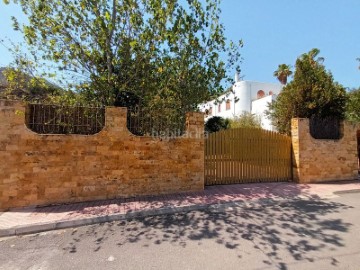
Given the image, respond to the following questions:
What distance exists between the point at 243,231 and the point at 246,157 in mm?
4493

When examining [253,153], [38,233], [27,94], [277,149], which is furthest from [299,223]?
[27,94]

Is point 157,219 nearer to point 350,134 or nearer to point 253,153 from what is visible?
point 253,153

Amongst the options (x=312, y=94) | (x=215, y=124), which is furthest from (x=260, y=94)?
(x=312, y=94)

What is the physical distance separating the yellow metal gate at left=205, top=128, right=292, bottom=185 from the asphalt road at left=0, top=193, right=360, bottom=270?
284 centimetres

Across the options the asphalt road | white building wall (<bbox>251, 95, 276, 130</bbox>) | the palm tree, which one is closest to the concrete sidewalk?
the asphalt road

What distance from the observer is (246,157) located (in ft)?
28.2

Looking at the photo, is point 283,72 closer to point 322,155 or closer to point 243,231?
point 322,155

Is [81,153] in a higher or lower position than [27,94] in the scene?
lower

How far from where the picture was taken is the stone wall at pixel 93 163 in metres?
5.64

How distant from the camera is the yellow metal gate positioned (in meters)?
8.16

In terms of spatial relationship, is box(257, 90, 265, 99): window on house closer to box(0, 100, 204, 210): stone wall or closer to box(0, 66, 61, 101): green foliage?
box(0, 100, 204, 210): stone wall

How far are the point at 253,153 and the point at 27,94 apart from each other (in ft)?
28.1

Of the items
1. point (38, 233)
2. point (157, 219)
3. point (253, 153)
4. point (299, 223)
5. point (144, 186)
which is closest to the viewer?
point (38, 233)

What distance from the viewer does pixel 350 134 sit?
960cm
